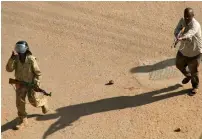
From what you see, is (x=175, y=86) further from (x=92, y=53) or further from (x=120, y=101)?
(x=92, y=53)

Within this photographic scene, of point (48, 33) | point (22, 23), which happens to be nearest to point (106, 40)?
Result: point (48, 33)

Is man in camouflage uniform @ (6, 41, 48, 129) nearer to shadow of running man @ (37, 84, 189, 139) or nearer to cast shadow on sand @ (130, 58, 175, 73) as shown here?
shadow of running man @ (37, 84, 189, 139)

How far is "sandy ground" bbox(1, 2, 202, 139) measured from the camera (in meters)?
9.11

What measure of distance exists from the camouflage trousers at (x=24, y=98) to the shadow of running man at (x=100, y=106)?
1.55 ft

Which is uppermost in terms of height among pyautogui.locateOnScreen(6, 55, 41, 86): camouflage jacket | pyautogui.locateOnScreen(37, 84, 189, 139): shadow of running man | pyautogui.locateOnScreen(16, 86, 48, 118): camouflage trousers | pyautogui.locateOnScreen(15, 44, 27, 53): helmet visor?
pyautogui.locateOnScreen(15, 44, 27, 53): helmet visor

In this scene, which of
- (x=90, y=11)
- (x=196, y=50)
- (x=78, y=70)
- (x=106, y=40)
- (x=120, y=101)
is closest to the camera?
(x=196, y=50)

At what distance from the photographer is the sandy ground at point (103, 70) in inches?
359

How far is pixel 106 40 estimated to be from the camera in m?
11.3

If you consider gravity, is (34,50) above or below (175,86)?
above

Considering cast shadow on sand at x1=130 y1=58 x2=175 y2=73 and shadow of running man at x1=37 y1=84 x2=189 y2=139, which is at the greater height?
cast shadow on sand at x1=130 y1=58 x2=175 y2=73

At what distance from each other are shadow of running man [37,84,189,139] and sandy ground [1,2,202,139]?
2cm

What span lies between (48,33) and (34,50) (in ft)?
2.27

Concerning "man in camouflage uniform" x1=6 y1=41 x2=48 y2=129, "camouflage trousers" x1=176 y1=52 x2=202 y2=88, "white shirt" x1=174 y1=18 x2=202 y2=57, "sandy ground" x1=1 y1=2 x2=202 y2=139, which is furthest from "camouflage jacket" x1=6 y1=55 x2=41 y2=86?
"camouflage trousers" x1=176 y1=52 x2=202 y2=88

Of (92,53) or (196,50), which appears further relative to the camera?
(92,53)
